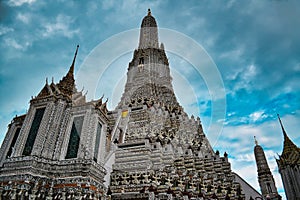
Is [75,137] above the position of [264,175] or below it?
below

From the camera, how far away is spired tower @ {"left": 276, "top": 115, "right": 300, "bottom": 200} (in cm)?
2828

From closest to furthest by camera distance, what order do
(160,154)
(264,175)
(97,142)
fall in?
(97,142) < (160,154) < (264,175)

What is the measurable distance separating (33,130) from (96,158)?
13.6 ft

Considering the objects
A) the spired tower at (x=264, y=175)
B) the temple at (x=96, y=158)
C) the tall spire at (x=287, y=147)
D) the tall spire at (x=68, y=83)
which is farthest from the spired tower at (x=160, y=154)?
the tall spire at (x=287, y=147)

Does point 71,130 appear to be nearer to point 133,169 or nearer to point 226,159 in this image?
point 133,169

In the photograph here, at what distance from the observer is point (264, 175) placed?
3070 cm

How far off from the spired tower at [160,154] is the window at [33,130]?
5.27 metres

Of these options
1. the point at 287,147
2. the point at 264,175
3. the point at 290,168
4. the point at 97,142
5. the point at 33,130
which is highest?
the point at 287,147

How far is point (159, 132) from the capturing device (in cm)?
2555

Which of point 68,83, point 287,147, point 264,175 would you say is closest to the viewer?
point 68,83

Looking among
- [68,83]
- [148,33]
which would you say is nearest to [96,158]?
[68,83]

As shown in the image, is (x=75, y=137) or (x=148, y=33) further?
(x=148, y=33)

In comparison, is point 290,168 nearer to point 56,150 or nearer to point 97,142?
point 97,142

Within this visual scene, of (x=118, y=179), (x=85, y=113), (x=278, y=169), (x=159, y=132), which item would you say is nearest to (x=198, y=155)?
(x=159, y=132)
